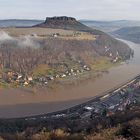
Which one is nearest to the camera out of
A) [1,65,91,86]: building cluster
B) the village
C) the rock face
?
the village

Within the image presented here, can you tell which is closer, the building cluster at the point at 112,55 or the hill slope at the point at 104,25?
the building cluster at the point at 112,55

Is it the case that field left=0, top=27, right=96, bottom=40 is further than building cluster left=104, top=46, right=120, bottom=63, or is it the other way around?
field left=0, top=27, right=96, bottom=40

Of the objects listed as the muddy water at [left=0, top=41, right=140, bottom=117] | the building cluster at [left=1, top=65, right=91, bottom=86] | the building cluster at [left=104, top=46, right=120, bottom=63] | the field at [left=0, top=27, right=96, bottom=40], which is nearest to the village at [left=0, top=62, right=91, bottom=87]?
the building cluster at [left=1, top=65, right=91, bottom=86]

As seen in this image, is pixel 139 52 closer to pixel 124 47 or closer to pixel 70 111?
pixel 124 47

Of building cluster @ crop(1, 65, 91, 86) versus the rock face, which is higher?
the rock face

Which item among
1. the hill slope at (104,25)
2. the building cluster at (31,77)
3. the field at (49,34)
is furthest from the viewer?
the hill slope at (104,25)

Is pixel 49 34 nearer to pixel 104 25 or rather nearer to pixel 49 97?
pixel 49 97

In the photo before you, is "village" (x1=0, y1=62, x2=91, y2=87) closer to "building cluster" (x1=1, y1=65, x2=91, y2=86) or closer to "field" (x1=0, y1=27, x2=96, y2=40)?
"building cluster" (x1=1, y1=65, x2=91, y2=86)

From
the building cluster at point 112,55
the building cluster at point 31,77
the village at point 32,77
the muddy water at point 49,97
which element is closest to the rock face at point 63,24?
the building cluster at point 112,55

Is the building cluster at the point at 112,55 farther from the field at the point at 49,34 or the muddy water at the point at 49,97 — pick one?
the muddy water at the point at 49,97
